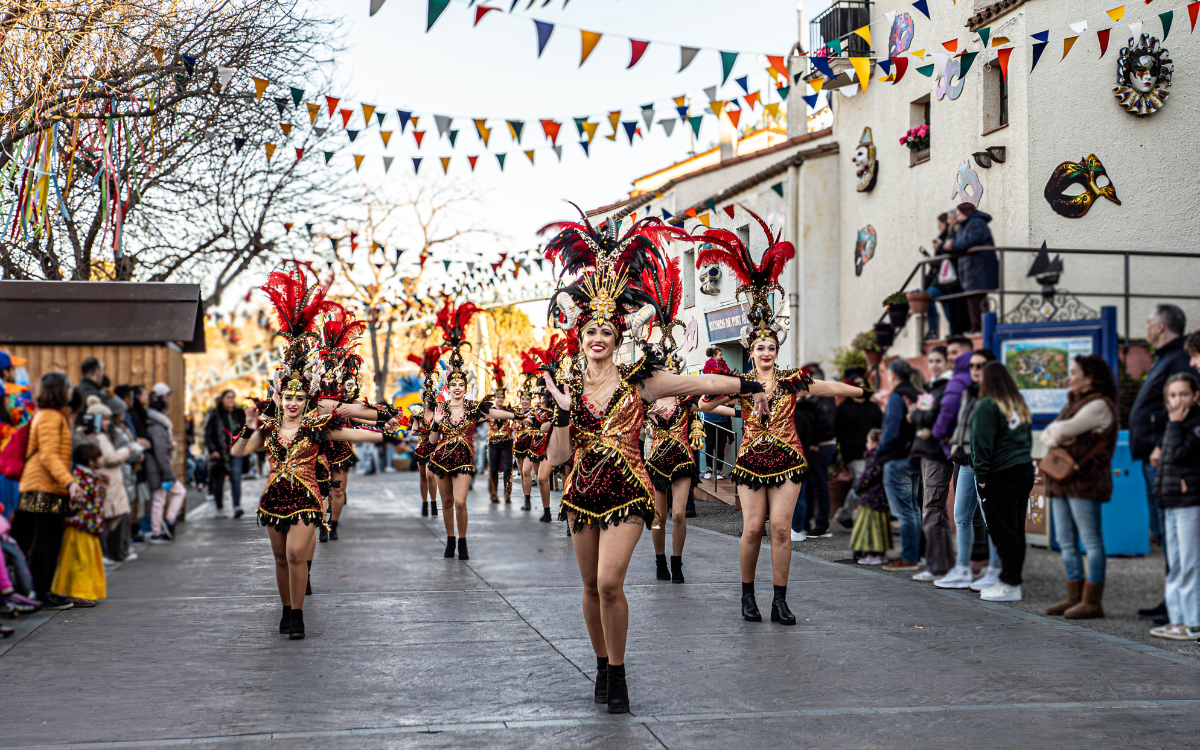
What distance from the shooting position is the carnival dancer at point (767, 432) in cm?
771

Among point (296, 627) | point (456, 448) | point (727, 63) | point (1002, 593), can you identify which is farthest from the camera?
point (456, 448)

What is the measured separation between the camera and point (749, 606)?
25.8 ft

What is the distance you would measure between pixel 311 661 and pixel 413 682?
93cm

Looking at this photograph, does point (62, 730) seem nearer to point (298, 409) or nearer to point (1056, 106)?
point (298, 409)

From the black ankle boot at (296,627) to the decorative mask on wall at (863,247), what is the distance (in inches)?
607

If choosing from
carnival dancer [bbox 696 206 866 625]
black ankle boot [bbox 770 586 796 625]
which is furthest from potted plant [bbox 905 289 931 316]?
black ankle boot [bbox 770 586 796 625]

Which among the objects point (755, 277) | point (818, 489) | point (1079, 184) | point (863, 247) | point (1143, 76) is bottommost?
point (818, 489)

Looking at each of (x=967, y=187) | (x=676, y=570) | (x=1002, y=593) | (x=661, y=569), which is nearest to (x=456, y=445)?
(x=661, y=569)

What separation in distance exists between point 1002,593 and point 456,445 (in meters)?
5.85

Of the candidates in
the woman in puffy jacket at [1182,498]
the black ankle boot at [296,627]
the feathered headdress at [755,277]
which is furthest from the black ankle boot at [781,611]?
the black ankle boot at [296,627]

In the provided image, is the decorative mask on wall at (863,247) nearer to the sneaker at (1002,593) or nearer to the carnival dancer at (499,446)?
the carnival dancer at (499,446)

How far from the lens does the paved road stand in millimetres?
4996

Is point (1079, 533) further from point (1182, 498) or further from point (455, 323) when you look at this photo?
point (455, 323)

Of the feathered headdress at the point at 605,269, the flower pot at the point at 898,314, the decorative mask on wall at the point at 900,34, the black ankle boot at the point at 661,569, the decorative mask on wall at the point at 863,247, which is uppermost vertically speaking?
the decorative mask on wall at the point at 900,34
